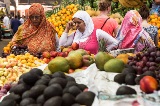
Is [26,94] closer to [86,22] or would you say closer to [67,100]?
[67,100]

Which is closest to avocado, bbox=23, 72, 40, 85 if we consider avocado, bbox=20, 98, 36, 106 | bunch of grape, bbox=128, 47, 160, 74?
avocado, bbox=20, 98, 36, 106

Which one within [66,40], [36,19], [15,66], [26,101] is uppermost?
[36,19]

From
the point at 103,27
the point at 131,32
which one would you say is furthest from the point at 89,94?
the point at 103,27

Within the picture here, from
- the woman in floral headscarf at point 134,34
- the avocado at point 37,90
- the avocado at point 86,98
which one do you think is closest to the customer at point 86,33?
the woman in floral headscarf at point 134,34

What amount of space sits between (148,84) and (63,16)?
5.89 metres

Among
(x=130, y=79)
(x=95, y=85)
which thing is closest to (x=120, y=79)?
(x=130, y=79)

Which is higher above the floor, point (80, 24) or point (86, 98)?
point (80, 24)

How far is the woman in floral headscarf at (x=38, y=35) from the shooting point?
18.3ft

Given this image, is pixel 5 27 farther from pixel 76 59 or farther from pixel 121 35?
pixel 76 59

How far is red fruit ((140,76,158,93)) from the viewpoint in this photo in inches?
79.4

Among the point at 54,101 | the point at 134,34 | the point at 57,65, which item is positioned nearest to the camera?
the point at 54,101

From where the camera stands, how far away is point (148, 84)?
6.63ft

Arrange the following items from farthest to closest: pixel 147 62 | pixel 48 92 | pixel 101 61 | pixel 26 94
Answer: pixel 101 61 < pixel 147 62 < pixel 26 94 < pixel 48 92

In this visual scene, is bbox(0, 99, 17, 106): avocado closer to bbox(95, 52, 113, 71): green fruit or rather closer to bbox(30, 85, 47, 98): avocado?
bbox(30, 85, 47, 98): avocado
